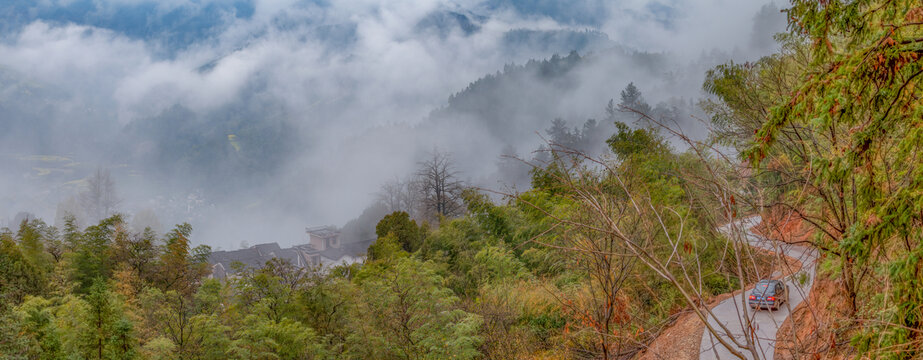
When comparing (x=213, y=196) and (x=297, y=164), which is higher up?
(x=297, y=164)

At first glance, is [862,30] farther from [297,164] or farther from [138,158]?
[138,158]

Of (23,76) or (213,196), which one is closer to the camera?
(213,196)

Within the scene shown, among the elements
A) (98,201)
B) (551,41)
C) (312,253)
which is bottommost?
(312,253)

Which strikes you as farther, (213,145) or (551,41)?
(551,41)

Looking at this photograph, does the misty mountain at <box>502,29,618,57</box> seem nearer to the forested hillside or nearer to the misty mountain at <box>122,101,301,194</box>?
the misty mountain at <box>122,101,301,194</box>

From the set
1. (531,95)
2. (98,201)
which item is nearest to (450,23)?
(531,95)

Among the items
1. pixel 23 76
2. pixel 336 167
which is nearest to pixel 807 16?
pixel 336 167

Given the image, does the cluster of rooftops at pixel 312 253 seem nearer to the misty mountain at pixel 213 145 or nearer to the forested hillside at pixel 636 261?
the forested hillside at pixel 636 261

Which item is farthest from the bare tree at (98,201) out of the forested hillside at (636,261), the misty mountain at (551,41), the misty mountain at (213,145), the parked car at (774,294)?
the misty mountain at (551,41)

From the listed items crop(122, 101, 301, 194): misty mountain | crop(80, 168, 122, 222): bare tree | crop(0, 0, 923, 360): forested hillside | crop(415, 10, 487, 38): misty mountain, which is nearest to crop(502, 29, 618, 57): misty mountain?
crop(415, 10, 487, 38): misty mountain

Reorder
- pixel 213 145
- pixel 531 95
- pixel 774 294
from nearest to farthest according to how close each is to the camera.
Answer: pixel 774 294
pixel 531 95
pixel 213 145

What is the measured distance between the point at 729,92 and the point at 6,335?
15042 mm

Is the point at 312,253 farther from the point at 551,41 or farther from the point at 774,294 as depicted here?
the point at 551,41

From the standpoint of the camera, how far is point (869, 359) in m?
1.85
